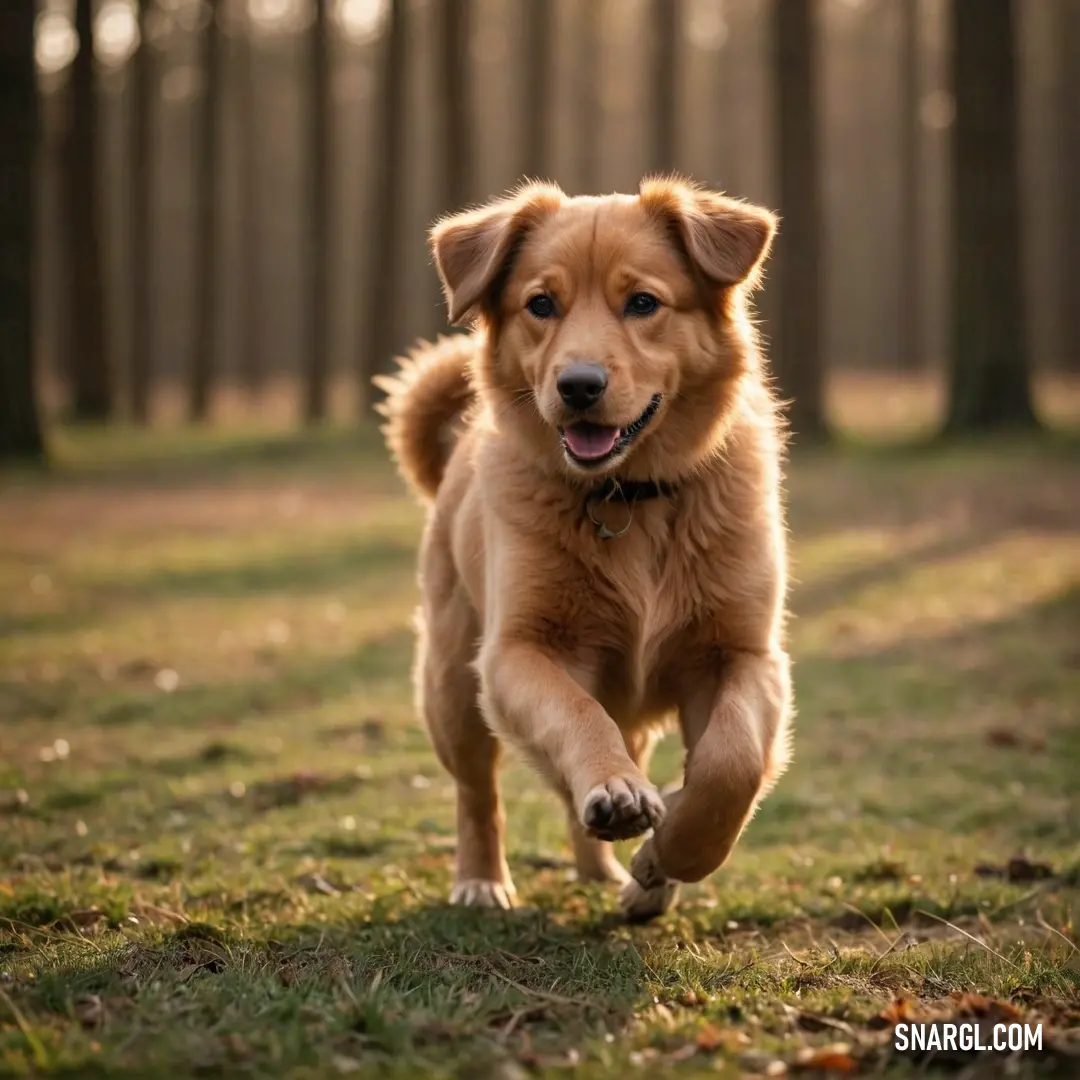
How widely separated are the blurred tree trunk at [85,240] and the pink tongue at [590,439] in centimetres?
2620

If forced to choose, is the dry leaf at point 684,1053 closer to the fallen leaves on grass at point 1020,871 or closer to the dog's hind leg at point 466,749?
the dog's hind leg at point 466,749

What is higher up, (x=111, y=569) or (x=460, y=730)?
(x=460, y=730)

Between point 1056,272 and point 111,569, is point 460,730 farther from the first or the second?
point 1056,272

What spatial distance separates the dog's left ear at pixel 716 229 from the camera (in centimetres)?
511

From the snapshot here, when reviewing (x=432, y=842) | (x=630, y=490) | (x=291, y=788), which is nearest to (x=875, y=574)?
(x=291, y=788)

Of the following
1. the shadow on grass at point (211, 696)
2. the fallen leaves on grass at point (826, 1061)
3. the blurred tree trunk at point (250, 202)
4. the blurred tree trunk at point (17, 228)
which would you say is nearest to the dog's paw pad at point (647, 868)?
the fallen leaves on grass at point (826, 1061)

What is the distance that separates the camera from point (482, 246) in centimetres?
542

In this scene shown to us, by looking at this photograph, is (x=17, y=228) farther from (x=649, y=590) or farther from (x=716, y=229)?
(x=649, y=590)

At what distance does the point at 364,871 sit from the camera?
5.99m

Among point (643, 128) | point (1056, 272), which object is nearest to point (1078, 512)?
point (1056, 272)

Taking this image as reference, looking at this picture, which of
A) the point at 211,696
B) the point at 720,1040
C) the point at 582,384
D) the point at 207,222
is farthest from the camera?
the point at 207,222

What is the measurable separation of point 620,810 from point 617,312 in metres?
1.82

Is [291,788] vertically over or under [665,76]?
under

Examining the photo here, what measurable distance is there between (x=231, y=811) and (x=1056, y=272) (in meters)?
44.4
